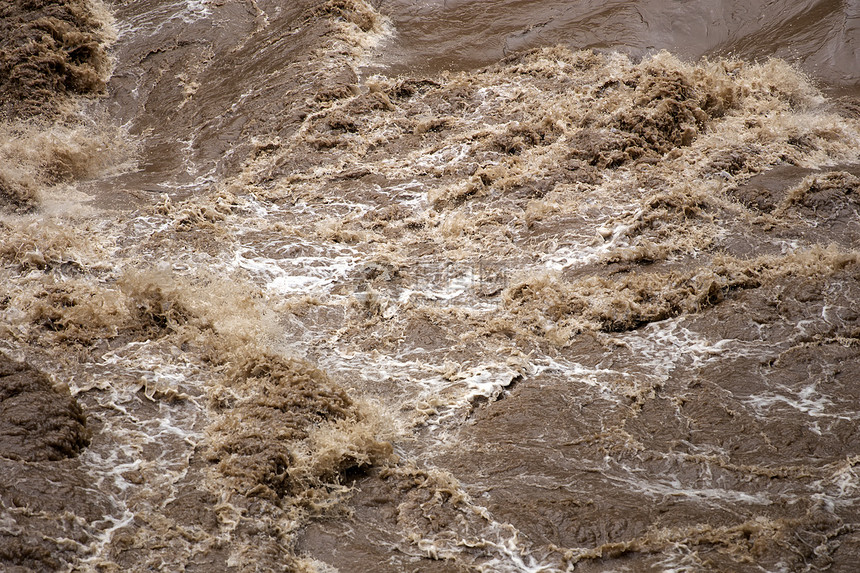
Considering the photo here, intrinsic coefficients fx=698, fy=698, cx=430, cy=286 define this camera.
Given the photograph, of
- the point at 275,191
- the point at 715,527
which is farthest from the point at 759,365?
the point at 275,191

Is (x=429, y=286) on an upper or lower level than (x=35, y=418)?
lower

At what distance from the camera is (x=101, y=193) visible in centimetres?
850

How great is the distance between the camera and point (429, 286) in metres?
7.07

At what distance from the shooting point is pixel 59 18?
420 inches

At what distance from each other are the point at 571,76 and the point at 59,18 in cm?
780

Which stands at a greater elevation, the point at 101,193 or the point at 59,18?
the point at 59,18

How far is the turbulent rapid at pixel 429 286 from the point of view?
437 cm

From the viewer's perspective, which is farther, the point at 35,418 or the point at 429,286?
the point at 429,286

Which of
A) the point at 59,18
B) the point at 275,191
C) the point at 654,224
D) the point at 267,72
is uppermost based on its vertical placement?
the point at 59,18

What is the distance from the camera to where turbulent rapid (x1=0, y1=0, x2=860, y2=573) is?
4.37 meters

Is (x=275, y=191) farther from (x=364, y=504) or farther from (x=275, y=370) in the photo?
(x=364, y=504)

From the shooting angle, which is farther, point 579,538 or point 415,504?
point 415,504

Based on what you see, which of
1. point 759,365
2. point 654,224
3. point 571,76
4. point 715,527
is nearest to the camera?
point 715,527

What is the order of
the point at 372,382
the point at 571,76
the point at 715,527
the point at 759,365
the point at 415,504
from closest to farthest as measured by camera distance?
the point at 715,527
the point at 415,504
the point at 759,365
the point at 372,382
the point at 571,76
